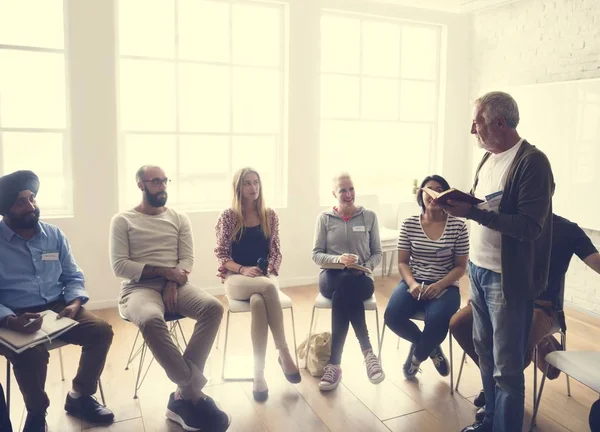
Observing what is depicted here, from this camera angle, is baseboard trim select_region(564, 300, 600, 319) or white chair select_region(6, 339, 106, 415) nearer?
white chair select_region(6, 339, 106, 415)

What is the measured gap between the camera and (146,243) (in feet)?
10.1

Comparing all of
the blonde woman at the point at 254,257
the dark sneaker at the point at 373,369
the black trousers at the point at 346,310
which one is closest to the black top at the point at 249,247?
the blonde woman at the point at 254,257

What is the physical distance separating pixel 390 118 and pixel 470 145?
0.99 metres

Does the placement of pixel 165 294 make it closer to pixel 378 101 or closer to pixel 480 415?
pixel 480 415

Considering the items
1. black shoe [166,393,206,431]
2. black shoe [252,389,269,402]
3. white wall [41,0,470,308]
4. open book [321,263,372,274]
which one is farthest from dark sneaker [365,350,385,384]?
white wall [41,0,470,308]

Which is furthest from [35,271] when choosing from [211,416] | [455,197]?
[455,197]


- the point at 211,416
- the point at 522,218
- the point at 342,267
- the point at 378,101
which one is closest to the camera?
the point at 522,218

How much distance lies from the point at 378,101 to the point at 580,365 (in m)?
3.93

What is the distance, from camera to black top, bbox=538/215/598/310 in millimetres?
2711

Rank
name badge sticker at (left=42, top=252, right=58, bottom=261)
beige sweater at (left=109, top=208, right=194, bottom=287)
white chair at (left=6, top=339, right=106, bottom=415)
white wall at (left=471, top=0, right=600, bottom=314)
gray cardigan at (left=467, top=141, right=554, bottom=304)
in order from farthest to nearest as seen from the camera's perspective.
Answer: white wall at (left=471, top=0, right=600, bottom=314), beige sweater at (left=109, top=208, right=194, bottom=287), name badge sticker at (left=42, top=252, right=58, bottom=261), white chair at (left=6, top=339, right=106, bottom=415), gray cardigan at (left=467, top=141, right=554, bottom=304)

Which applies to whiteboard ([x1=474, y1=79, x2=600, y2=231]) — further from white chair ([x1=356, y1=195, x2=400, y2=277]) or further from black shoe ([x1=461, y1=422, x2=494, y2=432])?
black shoe ([x1=461, y1=422, x2=494, y2=432])

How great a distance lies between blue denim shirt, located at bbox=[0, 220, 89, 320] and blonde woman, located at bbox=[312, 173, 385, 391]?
142cm

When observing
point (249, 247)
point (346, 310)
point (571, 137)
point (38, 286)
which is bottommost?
point (346, 310)

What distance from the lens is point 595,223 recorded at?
4.43 m
